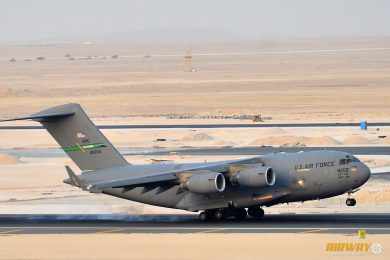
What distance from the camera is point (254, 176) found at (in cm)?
3959

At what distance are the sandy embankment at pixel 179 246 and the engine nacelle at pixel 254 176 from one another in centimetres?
377

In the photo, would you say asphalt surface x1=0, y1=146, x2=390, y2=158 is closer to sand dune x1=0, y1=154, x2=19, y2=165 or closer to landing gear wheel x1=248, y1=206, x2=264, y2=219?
sand dune x1=0, y1=154, x2=19, y2=165

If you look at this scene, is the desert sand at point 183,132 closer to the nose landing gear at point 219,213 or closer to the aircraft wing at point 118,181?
the aircraft wing at point 118,181

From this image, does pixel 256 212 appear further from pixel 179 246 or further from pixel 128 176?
pixel 179 246

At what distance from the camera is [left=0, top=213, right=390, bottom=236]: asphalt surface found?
37469 millimetres

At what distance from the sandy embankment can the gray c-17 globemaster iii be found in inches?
156

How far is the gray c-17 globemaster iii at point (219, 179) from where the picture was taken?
39812 millimetres

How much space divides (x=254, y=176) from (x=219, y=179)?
1233 mm

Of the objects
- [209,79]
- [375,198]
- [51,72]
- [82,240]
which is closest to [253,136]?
[375,198]

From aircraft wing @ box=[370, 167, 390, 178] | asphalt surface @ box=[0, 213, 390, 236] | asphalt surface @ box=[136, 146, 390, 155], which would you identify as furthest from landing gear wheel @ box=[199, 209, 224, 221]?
asphalt surface @ box=[136, 146, 390, 155]

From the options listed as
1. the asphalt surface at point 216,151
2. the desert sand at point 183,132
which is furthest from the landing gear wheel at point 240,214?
the asphalt surface at point 216,151

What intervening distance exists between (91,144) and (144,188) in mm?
2822

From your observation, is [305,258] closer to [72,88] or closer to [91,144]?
[91,144]

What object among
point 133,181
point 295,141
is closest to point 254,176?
point 133,181
